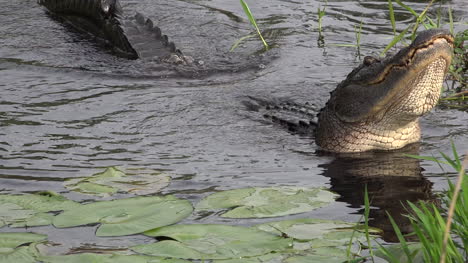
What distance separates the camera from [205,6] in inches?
363

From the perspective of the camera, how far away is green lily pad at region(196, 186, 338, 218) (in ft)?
12.5

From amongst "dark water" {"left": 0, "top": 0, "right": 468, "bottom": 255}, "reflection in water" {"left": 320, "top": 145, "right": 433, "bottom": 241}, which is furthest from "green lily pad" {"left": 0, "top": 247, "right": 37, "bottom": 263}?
"reflection in water" {"left": 320, "top": 145, "right": 433, "bottom": 241}

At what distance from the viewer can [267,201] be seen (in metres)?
3.92

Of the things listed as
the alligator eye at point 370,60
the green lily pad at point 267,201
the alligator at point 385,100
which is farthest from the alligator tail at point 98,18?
the green lily pad at point 267,201

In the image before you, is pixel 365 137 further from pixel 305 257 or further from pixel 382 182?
pixel 305 257

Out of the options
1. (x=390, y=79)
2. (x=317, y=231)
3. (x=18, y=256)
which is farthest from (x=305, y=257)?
(x=390, y=79)

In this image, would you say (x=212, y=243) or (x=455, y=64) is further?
(x=455, y=64)

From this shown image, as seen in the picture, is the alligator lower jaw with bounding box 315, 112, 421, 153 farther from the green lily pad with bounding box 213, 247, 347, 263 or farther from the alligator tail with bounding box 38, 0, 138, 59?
the alligator tail with bounding box 38, 0, 138, 59

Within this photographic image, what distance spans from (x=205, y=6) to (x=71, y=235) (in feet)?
19.2

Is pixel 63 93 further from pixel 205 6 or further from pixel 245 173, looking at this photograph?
pixel 205 6

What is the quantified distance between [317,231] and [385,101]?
1728mm

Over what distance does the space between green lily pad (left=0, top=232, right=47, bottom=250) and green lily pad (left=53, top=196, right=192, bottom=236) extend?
0.13 meters

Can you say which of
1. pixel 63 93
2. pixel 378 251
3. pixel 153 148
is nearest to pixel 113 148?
pixel 153 148

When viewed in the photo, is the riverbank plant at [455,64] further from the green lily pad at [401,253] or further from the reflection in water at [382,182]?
the green lily pad at [401,253]
